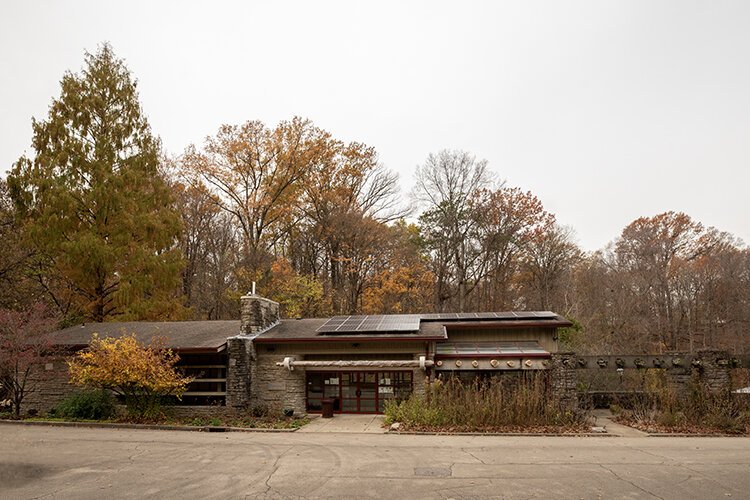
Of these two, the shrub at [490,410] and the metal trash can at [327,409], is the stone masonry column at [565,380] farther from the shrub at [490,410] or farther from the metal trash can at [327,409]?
the metal trash can at [327,409]

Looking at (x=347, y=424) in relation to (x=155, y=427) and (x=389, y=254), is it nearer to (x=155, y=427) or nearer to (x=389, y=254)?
(x=155, y=427)

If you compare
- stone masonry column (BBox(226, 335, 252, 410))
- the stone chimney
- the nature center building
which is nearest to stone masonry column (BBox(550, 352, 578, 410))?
the nature center building

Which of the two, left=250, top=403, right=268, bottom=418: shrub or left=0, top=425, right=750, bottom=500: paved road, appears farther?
left=250, top=403, right=268, bottom=418: shrub

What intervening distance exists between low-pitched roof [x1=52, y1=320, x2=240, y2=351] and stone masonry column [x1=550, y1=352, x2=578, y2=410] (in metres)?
11.9

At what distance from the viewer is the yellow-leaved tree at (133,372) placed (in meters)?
17.4

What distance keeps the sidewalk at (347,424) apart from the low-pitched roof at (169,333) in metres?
4.55

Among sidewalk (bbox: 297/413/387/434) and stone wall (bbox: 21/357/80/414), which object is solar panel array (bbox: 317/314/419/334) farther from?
stone wall (bbox: 21/357/80/414)

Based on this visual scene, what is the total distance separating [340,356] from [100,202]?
14.0m

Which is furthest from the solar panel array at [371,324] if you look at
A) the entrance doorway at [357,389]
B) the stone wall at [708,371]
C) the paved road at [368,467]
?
the stone wall at [708,371]

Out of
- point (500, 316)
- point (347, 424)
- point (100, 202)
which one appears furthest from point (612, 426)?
point (100, 202)

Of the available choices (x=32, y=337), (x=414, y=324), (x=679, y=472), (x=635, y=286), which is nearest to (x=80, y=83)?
(x=32, y=337)

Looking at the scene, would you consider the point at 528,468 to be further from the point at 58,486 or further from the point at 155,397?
the point at 155,397

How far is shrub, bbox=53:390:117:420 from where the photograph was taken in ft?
60.6

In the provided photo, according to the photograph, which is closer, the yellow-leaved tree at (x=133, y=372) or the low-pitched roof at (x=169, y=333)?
the yellow-leaved tree at (x=133, y=372)
